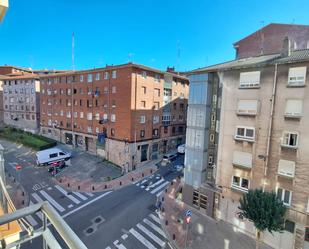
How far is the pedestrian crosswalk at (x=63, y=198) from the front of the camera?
19753 mm

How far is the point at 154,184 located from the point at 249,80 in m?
17.6

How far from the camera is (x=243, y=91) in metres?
15.7

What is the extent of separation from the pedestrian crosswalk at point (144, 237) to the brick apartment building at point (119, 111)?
1341 centimetres

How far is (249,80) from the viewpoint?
15.3 metres

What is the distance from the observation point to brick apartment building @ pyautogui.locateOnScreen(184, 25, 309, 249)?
13.5 meters

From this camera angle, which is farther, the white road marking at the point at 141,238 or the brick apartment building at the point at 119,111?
the brick apartment building at the point at 119,111

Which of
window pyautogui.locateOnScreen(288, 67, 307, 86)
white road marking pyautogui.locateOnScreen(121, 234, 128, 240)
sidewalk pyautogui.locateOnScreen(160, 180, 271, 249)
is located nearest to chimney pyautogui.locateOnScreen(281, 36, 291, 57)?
window pyautogui.locateOnScreen(288, 67, 307, 86)

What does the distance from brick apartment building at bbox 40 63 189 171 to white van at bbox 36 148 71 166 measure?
601 cm

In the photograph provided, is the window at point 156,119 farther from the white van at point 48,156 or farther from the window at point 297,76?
the window at point 297,76

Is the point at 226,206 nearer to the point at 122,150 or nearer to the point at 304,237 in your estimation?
the point at 304,237

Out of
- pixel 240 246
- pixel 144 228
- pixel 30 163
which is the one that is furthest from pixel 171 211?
pixel 30 163

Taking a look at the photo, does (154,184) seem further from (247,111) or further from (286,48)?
(286,48)

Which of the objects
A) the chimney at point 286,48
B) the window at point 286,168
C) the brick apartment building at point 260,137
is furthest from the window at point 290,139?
the chimney at point 286,48

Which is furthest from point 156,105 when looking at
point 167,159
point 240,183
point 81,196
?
point 240,183
